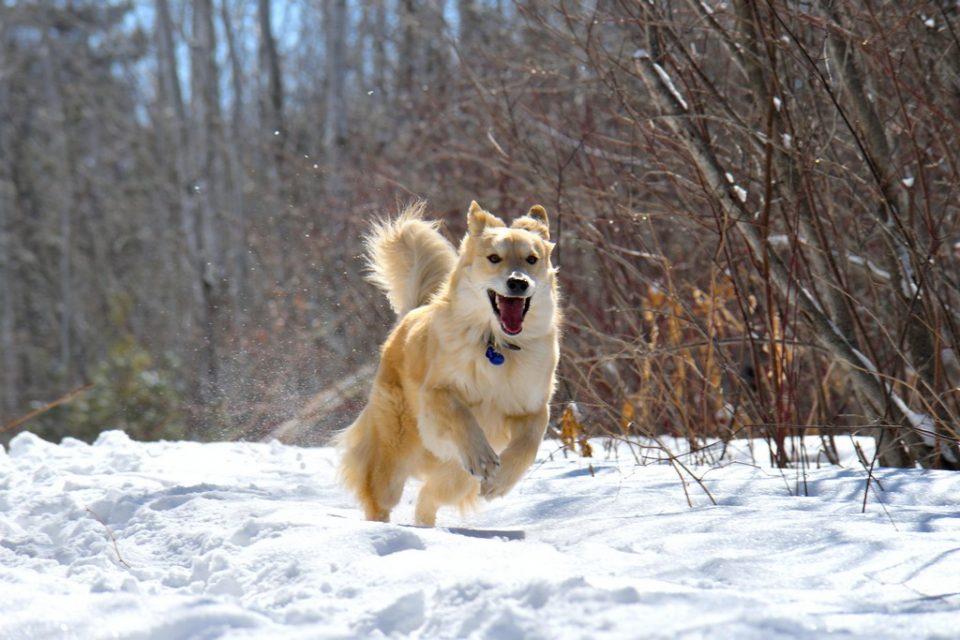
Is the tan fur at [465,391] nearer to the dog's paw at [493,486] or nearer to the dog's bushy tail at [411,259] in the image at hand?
the dog's paw at [493,486]

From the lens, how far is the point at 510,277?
4.86m

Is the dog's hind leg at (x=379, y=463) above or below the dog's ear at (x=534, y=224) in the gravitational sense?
below

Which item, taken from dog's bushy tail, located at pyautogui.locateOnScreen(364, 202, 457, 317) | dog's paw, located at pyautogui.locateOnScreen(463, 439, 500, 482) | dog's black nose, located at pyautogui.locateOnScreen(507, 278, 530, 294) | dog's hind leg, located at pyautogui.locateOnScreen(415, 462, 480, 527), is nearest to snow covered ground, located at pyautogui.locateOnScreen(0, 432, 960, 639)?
dog's hind leg, located at pyautogui.locateOnScreen(415, 462, 480, 527)

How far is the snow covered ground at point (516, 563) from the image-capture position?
2.65 meters

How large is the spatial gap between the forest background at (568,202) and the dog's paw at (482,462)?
0.65m

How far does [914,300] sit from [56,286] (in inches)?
1239

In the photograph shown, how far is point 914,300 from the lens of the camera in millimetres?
4984

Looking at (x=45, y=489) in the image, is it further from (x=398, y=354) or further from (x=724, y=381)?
(x=724, y=381)

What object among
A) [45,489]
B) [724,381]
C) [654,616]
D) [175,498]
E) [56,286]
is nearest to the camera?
[654,616]

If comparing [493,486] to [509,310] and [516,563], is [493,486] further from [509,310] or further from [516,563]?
[516,563]

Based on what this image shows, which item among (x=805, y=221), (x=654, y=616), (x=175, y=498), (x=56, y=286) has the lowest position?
(x=654, y=616)

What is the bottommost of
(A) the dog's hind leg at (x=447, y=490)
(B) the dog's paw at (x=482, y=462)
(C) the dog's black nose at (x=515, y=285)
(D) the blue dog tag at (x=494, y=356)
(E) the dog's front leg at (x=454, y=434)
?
(A) the dog's hind leg at (x=447, y=490)

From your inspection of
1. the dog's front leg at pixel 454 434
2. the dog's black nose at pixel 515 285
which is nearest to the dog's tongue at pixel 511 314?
the dog's black nose at pixel 515 285

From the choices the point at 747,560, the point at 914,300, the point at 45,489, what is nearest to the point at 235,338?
the point at 45,489
